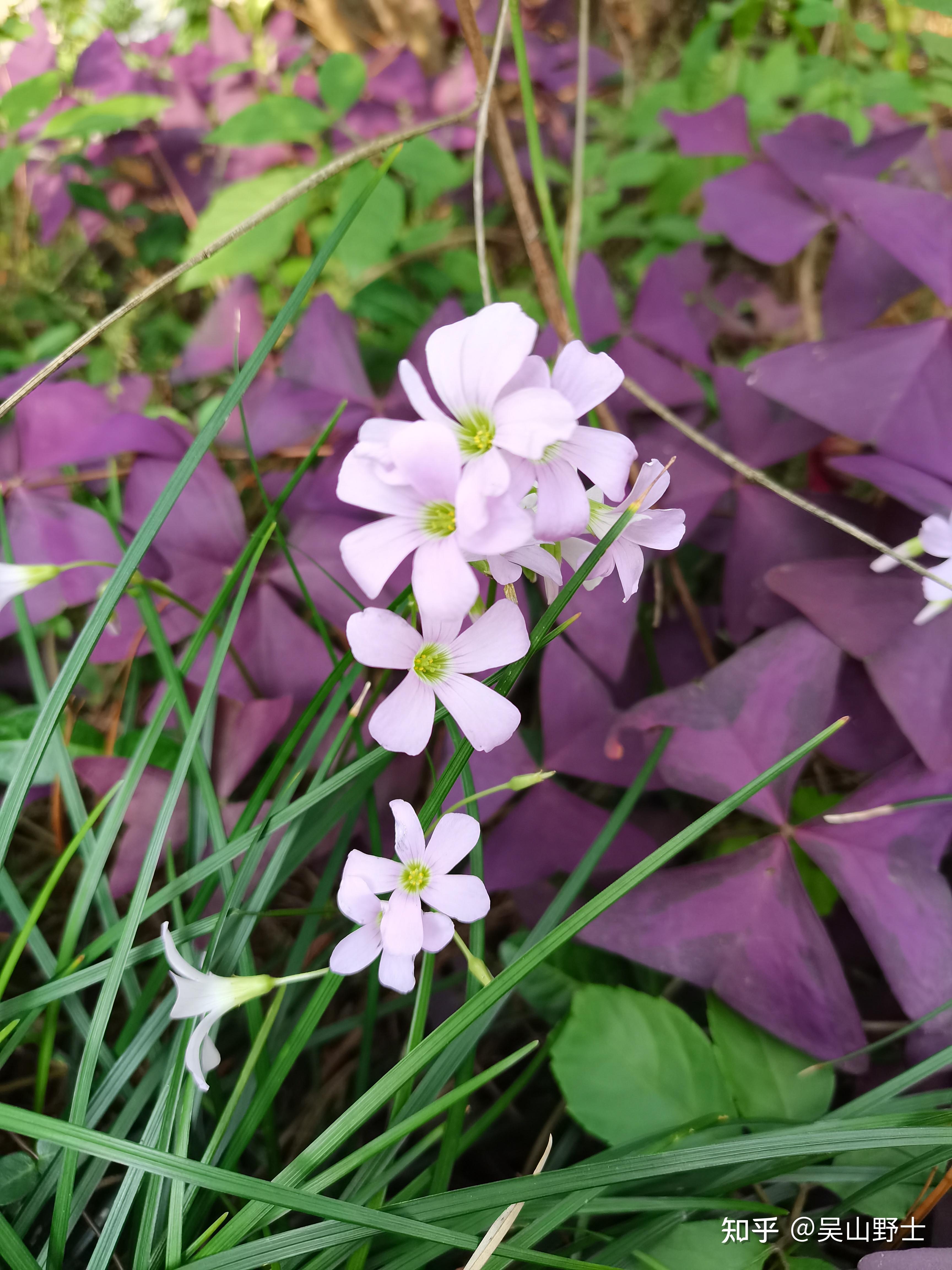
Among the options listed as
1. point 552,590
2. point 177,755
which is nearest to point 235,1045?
point 177,755

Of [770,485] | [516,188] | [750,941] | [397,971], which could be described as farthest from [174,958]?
[516,188]

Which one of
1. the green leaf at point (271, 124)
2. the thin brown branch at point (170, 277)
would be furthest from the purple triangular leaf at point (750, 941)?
the green leaf at point (271, 124)

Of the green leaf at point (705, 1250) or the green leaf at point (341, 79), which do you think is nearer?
the green leaf at point (705, 1250)

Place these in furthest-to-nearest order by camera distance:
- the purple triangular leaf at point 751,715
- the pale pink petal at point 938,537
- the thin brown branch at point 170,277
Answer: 1. the purple triangular leaf at point 751,715
2. the pale pink petal at point 938,537
3. the thin brown branch at point 170,277

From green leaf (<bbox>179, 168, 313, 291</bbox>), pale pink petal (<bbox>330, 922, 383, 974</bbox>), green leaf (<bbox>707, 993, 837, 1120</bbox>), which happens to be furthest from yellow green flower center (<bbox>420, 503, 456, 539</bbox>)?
green leaf (<bbox>179, 168, 313, 291</bbox>)

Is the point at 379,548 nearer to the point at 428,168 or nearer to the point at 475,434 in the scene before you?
the point at 475,434

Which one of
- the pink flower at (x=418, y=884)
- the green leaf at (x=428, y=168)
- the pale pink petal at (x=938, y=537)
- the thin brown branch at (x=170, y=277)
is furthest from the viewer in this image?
the green leaf at (x=428, y=168)

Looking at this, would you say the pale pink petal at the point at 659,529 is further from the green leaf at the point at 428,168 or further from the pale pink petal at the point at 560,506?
the green leaf at the point at 428,168

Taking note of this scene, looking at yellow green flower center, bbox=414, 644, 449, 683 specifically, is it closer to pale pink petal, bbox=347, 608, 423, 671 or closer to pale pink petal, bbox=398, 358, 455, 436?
pale pink petal, bbox=347, 608, 423, 671
